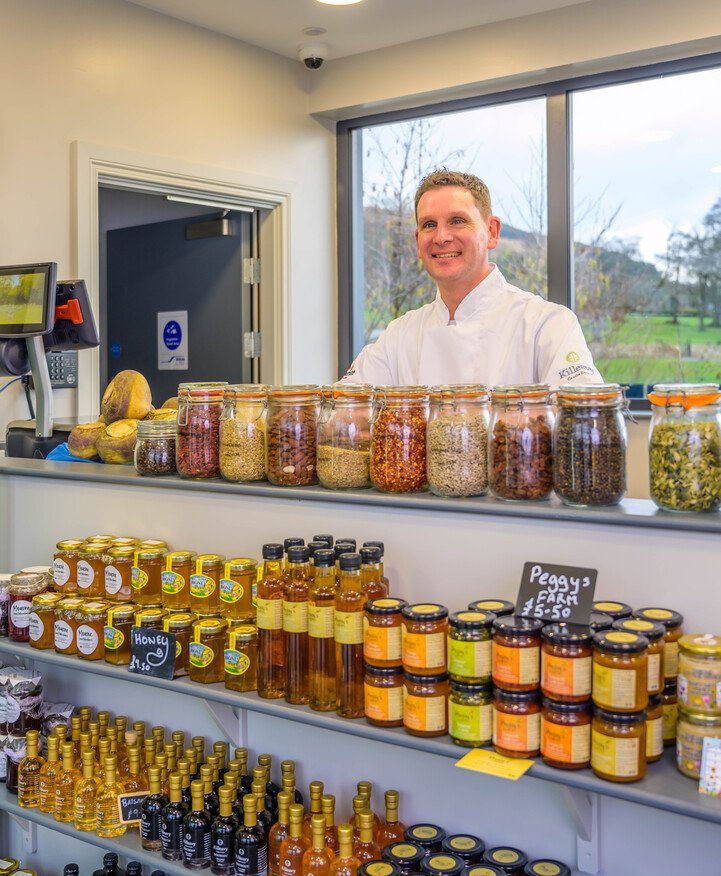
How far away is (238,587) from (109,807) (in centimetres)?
53

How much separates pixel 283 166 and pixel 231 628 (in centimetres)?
307

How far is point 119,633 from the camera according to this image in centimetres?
180

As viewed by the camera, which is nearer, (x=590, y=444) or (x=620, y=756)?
(x=620, y=756)

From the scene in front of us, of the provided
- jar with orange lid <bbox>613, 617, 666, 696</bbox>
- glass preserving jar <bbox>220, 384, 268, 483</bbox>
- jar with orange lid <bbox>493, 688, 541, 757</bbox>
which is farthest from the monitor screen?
jar with orange lid <bbox>613, 617, 666, 696</bbox>

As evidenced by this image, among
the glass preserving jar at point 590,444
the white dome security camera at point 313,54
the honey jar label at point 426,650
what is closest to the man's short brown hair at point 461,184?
the glass preserving jar at point 590,444

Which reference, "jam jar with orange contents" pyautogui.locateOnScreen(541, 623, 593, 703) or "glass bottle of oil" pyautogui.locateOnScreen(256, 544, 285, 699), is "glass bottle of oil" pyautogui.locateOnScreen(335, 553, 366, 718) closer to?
"glass bottle of oil" pyautogui.locateOnScreen(256, 544, 285, 699)

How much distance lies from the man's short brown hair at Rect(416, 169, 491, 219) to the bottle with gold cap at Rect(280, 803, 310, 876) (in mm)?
1621

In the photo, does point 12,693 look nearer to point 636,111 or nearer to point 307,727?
point 307,727

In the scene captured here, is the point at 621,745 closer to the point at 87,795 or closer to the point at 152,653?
the point at 152,653

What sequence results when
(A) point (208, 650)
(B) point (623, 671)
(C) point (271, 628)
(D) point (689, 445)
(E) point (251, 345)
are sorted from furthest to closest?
(E) point (251, 345) < (A) point (208, 650) < (C) point (271, 628) < (D) point (689, 445) < (B) point (623, 671)

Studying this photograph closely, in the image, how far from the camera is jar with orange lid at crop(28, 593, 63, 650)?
1936 mm

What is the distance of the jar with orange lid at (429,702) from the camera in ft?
4.43

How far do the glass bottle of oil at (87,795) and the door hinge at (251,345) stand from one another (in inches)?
105

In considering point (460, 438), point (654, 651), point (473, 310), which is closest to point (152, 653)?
point (460, 438)
